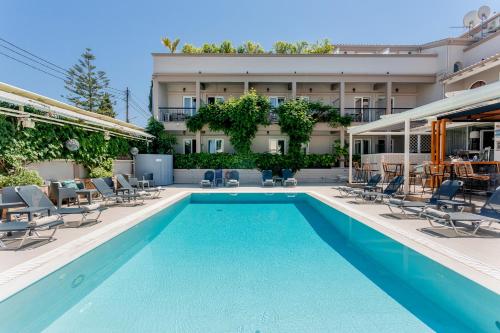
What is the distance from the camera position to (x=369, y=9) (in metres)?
19.5

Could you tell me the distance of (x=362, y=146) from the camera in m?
20.5

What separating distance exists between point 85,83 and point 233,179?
30340mm

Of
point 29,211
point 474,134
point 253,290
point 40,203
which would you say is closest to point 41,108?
point 40,203

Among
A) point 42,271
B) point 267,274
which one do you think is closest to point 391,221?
point 267,274

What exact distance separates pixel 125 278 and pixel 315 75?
18.2m

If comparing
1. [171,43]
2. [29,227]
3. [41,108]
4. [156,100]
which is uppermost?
[171,43]

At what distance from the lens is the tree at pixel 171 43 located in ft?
89.2

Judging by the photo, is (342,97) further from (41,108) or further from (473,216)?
(41,108)

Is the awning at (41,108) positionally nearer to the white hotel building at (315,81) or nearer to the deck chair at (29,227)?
the deck chair at (29,227)

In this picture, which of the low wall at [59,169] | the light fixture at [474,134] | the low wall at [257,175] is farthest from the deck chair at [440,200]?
the low wall at [59,169]

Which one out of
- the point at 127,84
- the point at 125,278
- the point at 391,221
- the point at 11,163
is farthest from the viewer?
the point at 127,84

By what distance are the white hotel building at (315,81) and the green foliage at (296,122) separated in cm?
90

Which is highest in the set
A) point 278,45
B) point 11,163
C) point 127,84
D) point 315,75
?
point 278,45

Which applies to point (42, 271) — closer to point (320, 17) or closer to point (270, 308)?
point (270, 308)
